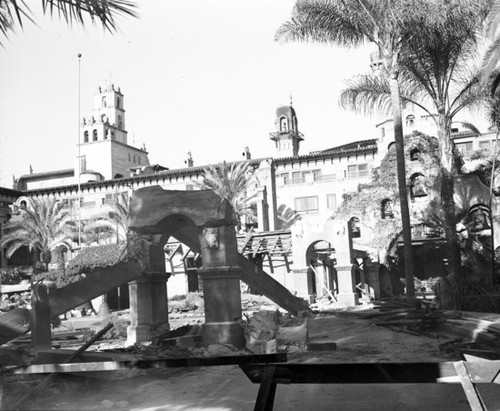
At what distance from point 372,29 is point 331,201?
3247 centimetres

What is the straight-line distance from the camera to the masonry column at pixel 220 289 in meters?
12.5

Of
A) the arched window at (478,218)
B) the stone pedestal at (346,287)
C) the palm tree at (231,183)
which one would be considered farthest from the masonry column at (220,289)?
the palm tree at (231,183)

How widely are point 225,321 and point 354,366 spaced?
9229mm

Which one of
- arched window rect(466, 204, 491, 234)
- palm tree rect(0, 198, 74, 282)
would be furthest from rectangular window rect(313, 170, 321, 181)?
palm tree rect(0, 198, 74, 282)

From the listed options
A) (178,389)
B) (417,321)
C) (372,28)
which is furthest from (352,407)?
(372,28)

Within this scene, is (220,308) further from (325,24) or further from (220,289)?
(325,24)

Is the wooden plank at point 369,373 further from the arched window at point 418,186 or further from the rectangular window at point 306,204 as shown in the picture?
the rectangular window at point 306,204

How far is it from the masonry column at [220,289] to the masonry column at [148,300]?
1920 millimetres

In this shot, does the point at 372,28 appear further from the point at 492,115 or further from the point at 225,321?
the point at 225,321

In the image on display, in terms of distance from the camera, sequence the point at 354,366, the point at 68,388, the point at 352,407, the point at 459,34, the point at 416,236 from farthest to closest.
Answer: the point at 416,236 → the point at 459,34 → the point at 68,388 → the point at 352,407 → the point at 354,366

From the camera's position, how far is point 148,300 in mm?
14219

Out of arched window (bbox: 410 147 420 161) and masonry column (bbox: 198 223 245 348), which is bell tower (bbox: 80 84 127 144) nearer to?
arched window (bbox: 410 147 420 161)

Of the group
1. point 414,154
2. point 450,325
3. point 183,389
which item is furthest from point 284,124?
point 183,389

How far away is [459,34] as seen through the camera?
63.4 feet
